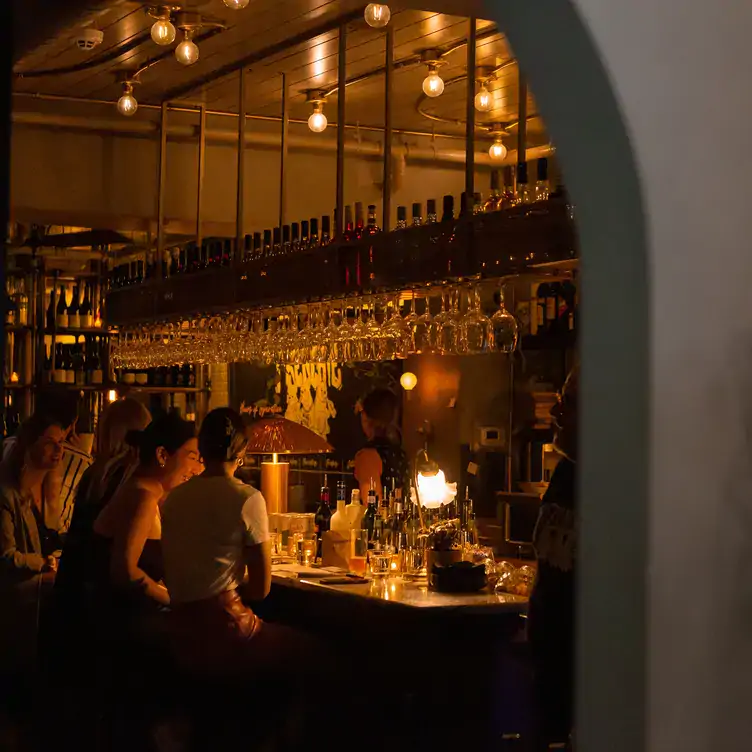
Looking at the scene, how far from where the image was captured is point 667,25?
2438 millimetres

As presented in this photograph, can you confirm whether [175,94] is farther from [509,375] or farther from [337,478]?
[337,478]

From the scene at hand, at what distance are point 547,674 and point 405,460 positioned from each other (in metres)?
3.70

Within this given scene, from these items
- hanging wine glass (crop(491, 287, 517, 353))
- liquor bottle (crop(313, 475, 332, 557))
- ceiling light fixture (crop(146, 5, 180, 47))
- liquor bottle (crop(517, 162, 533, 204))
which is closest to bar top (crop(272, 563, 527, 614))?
liquor bottle (crop(313, 475, 332, 557))

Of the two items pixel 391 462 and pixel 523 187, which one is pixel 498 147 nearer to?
pixel 391 462

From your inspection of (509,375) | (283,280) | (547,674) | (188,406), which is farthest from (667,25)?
(188,406)

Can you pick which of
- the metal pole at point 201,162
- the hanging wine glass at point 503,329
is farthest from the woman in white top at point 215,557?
the metal pole at point 201,162

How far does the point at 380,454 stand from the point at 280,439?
0.64 metres

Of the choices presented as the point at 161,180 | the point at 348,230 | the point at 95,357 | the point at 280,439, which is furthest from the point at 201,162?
the point at 95,357

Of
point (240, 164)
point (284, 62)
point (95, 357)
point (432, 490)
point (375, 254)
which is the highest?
point (284, 62)

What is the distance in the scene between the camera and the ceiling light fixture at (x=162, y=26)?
541cm

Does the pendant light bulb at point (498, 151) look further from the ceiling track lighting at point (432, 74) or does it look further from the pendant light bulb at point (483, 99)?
the ceiling track lighting at point (432, 74)

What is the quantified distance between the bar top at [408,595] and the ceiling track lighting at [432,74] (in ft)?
7.58

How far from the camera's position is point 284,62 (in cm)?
663

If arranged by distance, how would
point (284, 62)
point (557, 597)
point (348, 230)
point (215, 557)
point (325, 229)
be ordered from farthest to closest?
point (284, 62)
point (325, 229)
point (348, 230)
point (215, 557)
point (557, 597)
